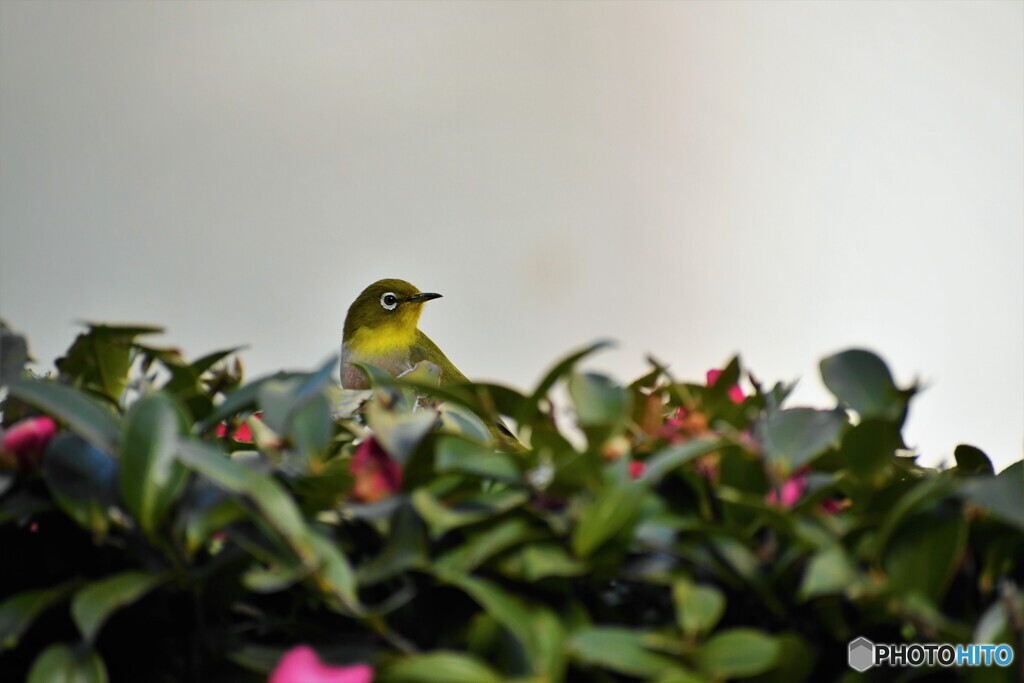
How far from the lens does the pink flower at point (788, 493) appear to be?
3.70ft

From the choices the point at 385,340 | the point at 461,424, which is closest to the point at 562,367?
the point at 461,424

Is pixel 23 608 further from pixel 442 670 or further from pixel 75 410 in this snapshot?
pixel 442 670

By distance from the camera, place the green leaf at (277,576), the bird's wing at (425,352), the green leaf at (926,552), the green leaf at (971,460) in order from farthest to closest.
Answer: the bird's wing at (425,352)
the green leaf at (971,460)
the green leaf at (926,552)
the green leaf at (277,576)

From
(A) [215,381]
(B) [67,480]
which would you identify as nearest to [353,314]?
(A) [215,381]

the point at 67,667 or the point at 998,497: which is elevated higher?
the point at 998,497

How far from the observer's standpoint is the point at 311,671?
104 cm

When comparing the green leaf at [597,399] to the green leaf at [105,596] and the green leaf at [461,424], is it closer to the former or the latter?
the green leaf at [461,424]

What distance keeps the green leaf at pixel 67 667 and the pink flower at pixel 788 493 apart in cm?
73

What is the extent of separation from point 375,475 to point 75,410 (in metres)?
0.34

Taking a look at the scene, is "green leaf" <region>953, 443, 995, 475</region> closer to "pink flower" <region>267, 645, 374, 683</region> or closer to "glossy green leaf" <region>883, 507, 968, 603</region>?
"glossy green leaf" <region>883, 507, 968, 603</region>

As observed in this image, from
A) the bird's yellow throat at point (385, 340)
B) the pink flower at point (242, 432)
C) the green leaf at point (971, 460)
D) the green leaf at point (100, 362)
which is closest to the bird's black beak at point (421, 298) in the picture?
the bird's yellow throat at point (385, 340)

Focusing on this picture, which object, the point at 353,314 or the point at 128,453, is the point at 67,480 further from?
the point at 353,314

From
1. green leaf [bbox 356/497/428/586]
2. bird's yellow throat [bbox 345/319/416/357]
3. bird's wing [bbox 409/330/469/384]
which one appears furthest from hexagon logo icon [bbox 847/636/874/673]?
bird's yellow throat [bbox 345/319/416/357]

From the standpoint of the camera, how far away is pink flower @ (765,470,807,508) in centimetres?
113
